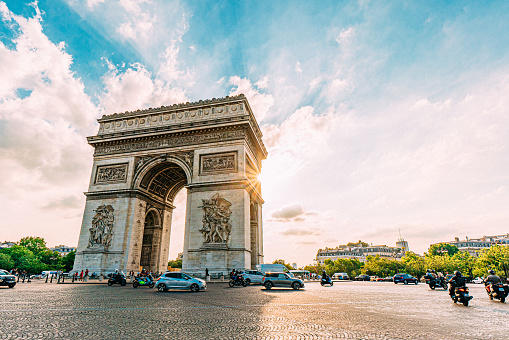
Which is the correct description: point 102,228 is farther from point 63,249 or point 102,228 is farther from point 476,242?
point 476,242

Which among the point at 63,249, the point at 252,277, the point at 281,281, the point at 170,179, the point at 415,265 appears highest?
the point at 63,249

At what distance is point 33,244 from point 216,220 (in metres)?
70.6

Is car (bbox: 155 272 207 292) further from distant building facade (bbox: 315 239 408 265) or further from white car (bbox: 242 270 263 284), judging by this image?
distant building facade (bbox: 315 239 408 265)

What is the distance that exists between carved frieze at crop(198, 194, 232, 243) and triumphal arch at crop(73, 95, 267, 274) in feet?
0.26

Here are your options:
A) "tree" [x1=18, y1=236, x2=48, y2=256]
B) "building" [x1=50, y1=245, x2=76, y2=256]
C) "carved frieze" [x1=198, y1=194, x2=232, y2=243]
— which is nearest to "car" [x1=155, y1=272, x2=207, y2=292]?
"carved frieze" [x1=198, y1=194, x2=232, y2=243]

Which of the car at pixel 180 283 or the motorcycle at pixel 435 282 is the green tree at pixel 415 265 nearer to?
the motorcycle at pixel 435 282

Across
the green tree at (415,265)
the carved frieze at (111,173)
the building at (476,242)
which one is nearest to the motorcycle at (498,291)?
the carved frieze at (111,173)

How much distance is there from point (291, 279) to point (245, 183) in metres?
8.59

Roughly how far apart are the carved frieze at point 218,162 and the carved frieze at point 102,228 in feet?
29.7

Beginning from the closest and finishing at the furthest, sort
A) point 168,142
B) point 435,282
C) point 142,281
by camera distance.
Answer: point 142,281
point 435,282
point 168,142

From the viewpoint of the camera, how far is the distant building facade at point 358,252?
129 meters

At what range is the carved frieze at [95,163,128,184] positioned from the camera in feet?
87.8

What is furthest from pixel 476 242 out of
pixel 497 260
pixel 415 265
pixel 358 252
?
pixel 497 260

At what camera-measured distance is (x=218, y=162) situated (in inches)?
984
